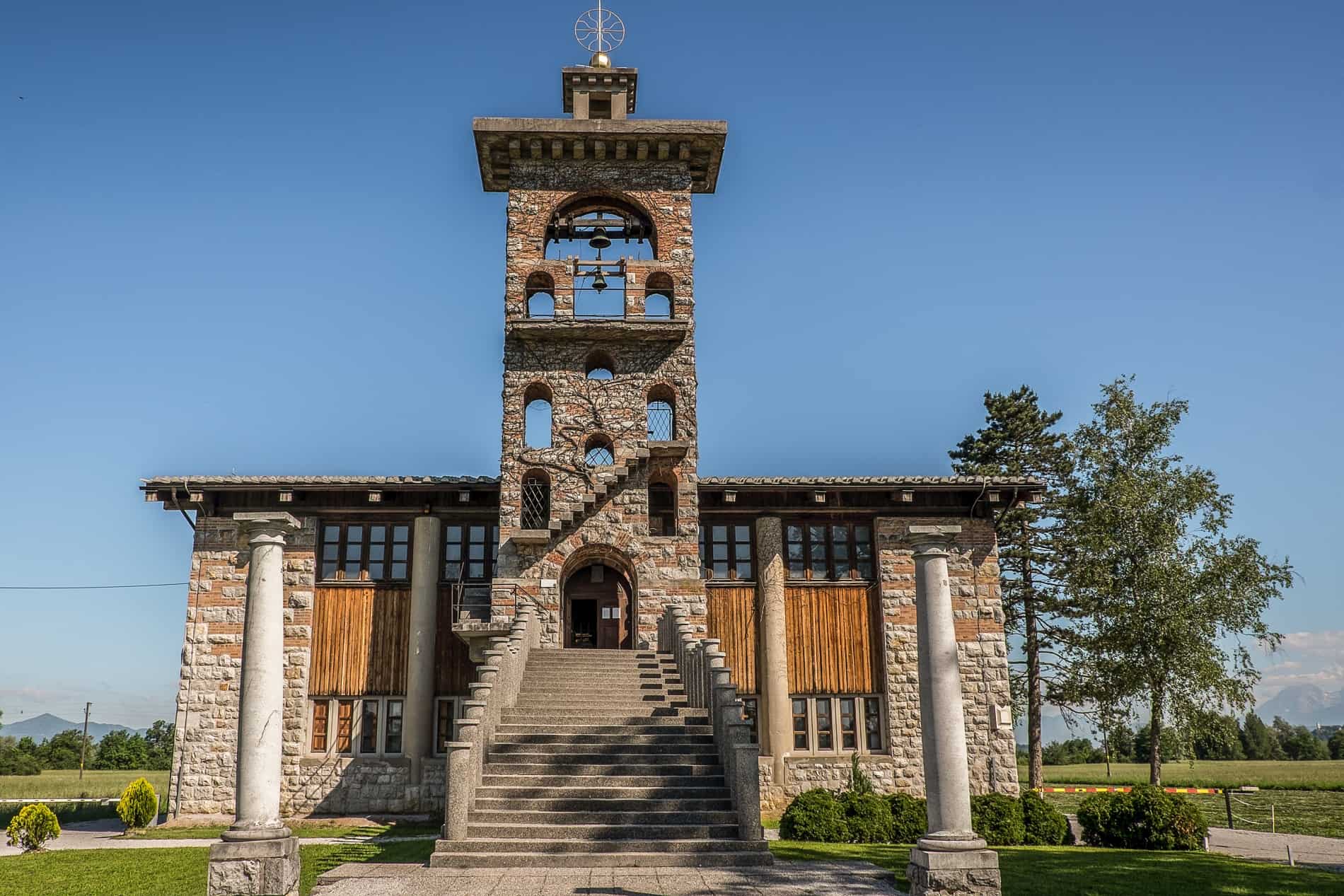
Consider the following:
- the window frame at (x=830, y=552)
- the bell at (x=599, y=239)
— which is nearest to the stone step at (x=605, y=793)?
the window frame at (x=830, y=552)

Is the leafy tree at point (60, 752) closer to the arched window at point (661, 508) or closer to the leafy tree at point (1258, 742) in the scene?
the arched window at point (661, 508)

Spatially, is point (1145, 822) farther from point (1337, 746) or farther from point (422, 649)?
point (1337, 746)

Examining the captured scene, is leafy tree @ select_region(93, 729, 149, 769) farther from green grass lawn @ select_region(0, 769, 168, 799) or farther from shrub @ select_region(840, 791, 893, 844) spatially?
shrub @ select_region(840, 791, 893, 844)

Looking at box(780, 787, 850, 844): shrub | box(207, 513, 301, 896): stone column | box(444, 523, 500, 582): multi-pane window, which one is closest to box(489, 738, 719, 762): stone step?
box(780, 787, 850, 844): shrub

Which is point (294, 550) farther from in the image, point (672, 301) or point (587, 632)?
point (672, 301)

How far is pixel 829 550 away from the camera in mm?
23453

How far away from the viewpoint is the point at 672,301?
23.2 m

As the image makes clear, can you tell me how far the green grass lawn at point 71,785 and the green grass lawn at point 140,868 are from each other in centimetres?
1339

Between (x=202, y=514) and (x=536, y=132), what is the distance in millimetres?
11663

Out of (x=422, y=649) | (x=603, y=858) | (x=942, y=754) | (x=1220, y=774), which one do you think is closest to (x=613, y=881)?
(x=603, y=858)

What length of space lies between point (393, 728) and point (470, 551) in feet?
13.9

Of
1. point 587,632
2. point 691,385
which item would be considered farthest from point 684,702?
point 691,385

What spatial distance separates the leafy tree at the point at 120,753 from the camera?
2186 inches

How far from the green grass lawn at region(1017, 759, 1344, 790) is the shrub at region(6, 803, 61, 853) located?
24.2 metres
